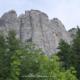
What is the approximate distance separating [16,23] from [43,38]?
749cm

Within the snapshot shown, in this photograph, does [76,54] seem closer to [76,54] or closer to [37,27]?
[76,54]

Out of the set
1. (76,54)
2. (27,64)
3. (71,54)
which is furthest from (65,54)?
(27,64)

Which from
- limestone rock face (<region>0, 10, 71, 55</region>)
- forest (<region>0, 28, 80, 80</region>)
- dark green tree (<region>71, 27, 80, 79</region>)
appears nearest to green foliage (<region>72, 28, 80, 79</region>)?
dark green tree (<region>71, 27, 80, 79</region>)

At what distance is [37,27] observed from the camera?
87.8 metres

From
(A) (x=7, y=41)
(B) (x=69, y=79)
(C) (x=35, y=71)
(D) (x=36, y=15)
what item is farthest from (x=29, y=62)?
(D) (x=36, y=15)

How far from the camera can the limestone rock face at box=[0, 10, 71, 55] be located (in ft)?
276

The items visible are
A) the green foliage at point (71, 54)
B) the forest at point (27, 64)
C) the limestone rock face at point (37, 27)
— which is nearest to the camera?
the forest at point (27, 64)

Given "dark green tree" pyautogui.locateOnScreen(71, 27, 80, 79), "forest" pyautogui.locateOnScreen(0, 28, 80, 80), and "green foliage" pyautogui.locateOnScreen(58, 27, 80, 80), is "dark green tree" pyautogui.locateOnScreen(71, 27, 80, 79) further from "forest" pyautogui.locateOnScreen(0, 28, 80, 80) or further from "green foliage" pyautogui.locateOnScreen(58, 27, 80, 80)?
"forest" pyautogui.locateOnScreen(0, 28, 80, 80)

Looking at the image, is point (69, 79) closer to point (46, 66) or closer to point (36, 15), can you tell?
point (46, 66)

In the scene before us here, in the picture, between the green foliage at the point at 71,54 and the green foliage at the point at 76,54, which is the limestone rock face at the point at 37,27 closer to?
the green foliage at the point at 76,54

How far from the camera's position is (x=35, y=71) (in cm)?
3894

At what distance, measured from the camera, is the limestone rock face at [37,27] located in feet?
276

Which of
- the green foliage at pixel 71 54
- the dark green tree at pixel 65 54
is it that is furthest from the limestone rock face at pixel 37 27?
the dark green tree at pixel 65 54

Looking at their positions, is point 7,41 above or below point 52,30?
below
